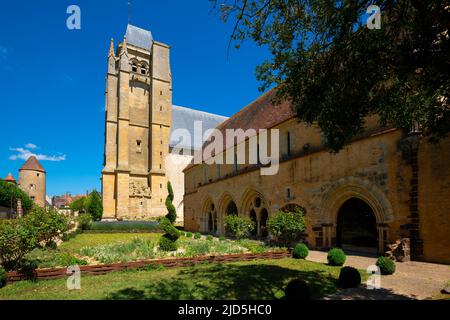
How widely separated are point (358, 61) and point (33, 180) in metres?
Answer: 65.3

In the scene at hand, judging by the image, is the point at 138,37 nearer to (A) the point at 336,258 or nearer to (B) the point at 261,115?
(B) the point at 261,115

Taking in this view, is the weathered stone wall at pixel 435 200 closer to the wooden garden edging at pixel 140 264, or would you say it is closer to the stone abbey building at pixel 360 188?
the stone abbey building at pixel 360 188

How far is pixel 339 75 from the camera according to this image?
659 centimetres

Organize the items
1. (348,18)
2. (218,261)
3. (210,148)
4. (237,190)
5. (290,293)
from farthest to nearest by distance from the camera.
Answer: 1. (210,148)
2. (237,190)
3. (218,261)
4. (290,293)
5. (348,18)

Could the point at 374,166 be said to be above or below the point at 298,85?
below

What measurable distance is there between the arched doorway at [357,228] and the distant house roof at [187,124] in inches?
1338

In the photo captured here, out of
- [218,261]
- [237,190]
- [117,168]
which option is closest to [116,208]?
[117,168]

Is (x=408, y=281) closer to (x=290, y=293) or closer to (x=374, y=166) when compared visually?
(x=290, y=293)

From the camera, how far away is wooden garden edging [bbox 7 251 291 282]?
9.22m

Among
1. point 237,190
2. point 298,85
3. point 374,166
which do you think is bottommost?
point 237,190

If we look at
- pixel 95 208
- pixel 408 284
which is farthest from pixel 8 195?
pixel 408 284

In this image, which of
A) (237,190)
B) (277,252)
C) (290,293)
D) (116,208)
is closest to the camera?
(290,293)

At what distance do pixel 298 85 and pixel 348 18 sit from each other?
5.66 ft

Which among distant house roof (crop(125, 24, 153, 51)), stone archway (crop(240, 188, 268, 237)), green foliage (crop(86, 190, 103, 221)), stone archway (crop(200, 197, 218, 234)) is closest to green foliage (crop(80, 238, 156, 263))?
stone archway (crop(240, 188, 268, 237))
